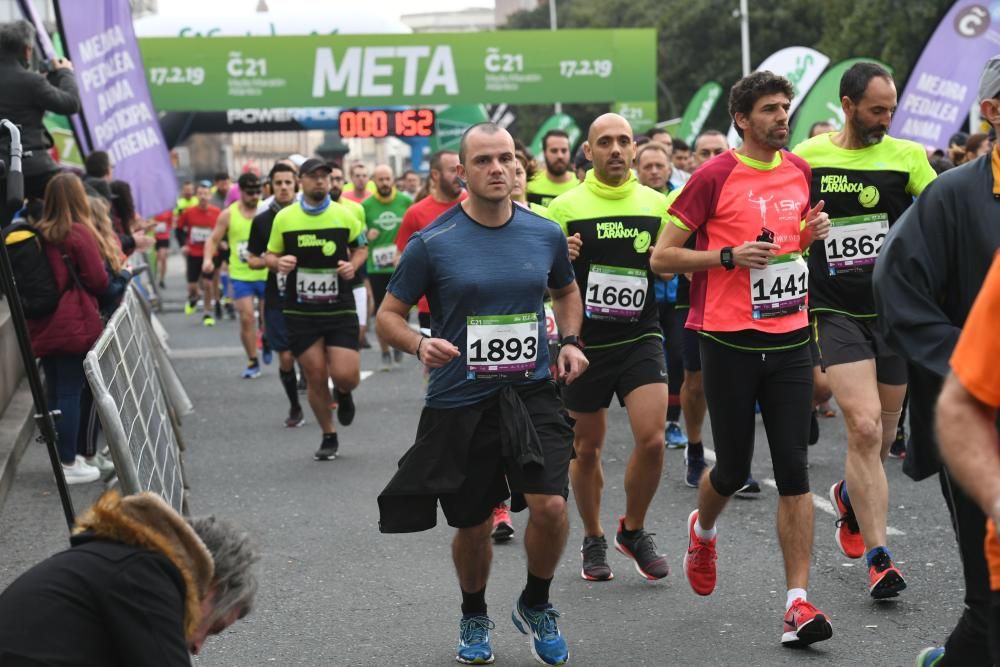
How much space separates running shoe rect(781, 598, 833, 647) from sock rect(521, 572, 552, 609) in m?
0.89

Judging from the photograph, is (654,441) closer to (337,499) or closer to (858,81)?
(858,81)

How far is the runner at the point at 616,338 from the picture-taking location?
7.06 meters

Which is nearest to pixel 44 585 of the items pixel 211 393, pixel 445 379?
pixel 445 379

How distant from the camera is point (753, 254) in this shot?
6.16m

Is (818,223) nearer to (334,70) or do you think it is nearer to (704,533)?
(704,533)

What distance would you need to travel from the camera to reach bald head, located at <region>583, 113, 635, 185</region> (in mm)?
7418

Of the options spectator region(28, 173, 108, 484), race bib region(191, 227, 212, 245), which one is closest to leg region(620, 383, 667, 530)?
spectator region(28, 173, 108, 484)

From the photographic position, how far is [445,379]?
5.86 meters

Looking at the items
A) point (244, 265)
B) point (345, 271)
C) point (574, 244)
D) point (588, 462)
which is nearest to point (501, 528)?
point (588, 462)

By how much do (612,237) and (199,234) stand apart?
19.0 m

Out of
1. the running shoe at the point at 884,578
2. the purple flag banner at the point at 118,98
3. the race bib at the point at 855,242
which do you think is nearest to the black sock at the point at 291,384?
the purple flag banner at the point at 118,98

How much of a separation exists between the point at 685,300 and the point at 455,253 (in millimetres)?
5214

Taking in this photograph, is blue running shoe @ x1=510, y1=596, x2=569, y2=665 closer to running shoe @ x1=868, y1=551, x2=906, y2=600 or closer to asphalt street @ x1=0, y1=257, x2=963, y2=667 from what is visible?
asphalt street @ x1=0, y1=257, x2=963, y2=667

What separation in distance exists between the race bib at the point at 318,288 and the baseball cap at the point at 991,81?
7.15 metres
